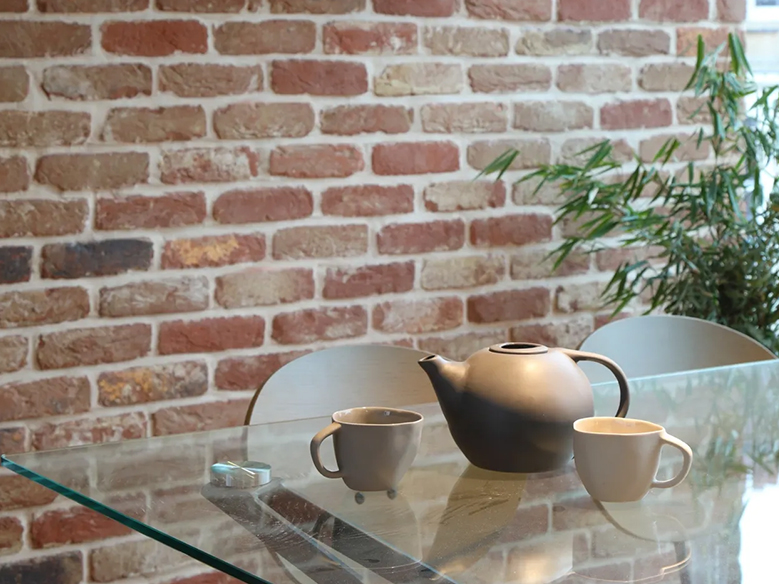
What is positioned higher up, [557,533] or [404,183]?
[404,183]

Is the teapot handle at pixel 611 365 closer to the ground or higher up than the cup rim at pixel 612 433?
higher up

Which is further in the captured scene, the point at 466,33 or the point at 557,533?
the point at 466,33

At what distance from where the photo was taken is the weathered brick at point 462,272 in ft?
7.70

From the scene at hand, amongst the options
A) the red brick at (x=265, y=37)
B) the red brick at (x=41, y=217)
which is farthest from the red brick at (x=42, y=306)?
the red brick at (x=265, y=37)

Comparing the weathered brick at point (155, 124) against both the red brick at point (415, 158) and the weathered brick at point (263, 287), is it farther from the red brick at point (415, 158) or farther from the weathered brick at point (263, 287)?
the red brick at point (415, 158)

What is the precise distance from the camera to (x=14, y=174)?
6.33 ft

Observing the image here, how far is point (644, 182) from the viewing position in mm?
2418

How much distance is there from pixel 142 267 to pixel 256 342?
0.30 m

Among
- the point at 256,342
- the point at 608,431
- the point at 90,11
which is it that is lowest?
the point at 256,342

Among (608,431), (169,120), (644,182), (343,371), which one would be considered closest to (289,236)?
(169,120)

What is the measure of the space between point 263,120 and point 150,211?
324mm

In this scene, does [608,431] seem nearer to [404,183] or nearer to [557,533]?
[557,533]

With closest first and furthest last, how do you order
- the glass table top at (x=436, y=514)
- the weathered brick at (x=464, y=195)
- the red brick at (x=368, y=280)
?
the glass table top at (x=436, y=514), the red brick at (x=368, y=280), the weathered brick at (x=464, y=195)

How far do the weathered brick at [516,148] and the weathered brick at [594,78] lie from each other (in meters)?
0.17
